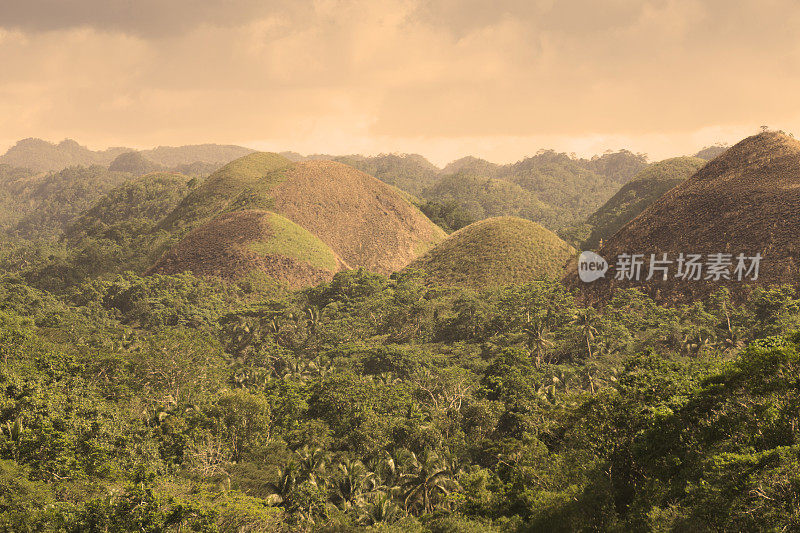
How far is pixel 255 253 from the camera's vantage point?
94.2 meters

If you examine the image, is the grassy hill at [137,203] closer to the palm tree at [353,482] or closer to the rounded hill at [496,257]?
the rounded hill at [496,257]

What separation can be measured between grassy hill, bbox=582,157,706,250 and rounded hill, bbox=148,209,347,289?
2963 inches

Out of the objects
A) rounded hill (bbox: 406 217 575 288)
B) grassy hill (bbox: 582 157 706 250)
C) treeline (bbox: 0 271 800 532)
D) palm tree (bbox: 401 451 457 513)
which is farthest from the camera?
grassy hill (bbox: 582 157 706 250)

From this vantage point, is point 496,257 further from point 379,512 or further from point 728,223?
point 379,512

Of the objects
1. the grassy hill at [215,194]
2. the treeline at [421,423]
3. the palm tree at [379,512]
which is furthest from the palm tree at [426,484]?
the grassy hill at [215,194]

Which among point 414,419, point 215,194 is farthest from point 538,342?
point 215,194

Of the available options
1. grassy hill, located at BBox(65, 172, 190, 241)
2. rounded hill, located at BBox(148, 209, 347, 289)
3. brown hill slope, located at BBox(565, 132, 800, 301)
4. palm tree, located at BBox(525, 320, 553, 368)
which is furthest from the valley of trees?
grassy hill, located at BBox(65, 172, 190, 241)

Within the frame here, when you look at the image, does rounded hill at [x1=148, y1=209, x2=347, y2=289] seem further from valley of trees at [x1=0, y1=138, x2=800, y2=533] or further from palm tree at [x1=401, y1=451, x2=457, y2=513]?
palm tree at [x1=401, y1=451, x2=457, y2=513]

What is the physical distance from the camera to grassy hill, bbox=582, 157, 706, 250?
468ft

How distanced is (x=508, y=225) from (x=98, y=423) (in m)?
83.6

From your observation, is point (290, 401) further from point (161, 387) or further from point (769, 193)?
point (769, 193)

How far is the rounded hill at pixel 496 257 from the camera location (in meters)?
84.6

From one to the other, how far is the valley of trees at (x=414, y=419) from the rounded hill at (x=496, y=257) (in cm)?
1513

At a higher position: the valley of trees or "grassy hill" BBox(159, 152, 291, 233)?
"grassy hill" BBox(159, 152, 291, 233)
